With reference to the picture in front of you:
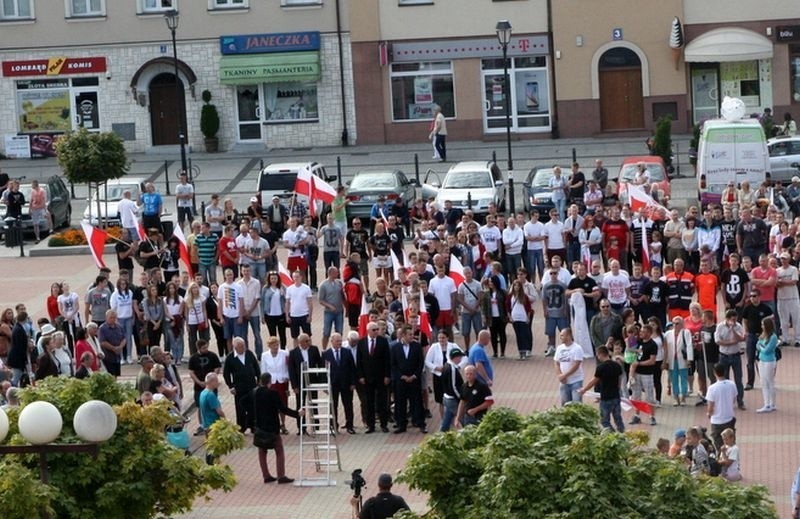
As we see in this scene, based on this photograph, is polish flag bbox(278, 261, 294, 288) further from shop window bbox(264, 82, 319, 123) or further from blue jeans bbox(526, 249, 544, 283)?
shop window bbox(264, 82, 319, 123)

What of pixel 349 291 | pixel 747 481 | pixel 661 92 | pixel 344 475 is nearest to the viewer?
pixel 747 481

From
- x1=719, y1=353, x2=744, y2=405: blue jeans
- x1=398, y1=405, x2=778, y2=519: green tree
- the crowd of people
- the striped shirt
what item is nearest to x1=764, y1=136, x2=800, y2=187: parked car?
the crowd of people

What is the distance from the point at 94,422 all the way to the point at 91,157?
26.4 m

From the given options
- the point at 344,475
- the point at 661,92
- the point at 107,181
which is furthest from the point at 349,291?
the point at 661,92

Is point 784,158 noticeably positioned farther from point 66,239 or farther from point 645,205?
point 66,239

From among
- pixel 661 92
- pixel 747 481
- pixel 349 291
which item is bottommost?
pixel 747 481

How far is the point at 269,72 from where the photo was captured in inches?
2062

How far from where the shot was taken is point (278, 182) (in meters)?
39.6

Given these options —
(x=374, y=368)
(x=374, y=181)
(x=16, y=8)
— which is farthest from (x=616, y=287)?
(x=16, y=8)

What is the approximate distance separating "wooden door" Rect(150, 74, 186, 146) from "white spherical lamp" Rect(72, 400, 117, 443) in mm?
41820

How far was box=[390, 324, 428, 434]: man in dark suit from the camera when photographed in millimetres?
22969

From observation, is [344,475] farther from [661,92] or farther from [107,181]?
[661,92]

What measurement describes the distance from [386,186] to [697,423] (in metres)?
17.4

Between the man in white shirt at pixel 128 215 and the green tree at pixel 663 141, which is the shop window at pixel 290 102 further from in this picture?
the man in white shirt at pixel 128 215
